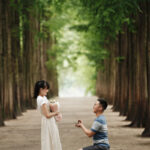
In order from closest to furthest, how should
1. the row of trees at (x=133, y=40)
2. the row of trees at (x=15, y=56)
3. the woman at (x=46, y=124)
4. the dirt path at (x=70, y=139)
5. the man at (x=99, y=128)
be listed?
the man at (x=99, y=128) → the woman at (x=46, y=124) → the dirt path at (x=70, y=139) → the row of trees at (x=133, y=40) → the row of trees at (x=15, y=56)

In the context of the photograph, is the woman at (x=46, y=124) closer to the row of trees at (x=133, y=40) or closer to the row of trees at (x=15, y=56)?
the row of trees at (x=133, y=40)

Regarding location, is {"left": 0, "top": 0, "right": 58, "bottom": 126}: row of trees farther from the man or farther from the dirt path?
the man

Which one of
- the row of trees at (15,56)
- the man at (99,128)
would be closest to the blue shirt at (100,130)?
the man at (99,128)

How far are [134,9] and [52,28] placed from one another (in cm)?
2302

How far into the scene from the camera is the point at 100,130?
7.31 m

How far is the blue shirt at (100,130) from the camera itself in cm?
725

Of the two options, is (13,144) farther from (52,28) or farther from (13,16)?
(52,28)

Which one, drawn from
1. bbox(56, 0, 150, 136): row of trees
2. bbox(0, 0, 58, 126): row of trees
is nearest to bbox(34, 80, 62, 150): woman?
bbox(56, 0, 150, 136): row of trees

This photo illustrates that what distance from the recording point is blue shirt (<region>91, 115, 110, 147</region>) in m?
7.25

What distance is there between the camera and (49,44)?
2031 inches

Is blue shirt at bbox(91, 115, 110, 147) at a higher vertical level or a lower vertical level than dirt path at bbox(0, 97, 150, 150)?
higher

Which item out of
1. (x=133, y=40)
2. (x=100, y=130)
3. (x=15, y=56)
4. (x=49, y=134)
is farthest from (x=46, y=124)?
(x=15, y=56)

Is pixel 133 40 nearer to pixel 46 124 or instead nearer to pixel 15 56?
pixel 15 56

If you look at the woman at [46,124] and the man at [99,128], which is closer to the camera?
the man at [99,128]
